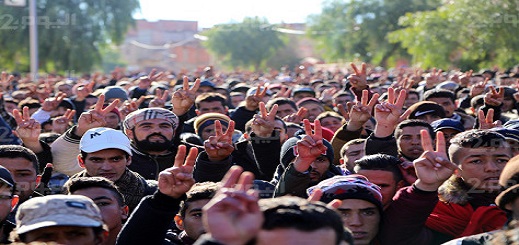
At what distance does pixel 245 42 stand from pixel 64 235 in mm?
48945

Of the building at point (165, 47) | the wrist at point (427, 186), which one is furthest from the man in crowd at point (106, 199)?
the building at point (165, 47)

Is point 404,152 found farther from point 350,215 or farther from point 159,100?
point 159,100

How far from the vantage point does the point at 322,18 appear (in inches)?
1834

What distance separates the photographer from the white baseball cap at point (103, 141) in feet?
18.9

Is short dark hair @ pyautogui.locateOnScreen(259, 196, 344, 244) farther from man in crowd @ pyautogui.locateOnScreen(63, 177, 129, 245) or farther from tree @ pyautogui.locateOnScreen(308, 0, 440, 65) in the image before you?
tree @ pyautogui.locateOnScreen(308, 0, 440, 65)

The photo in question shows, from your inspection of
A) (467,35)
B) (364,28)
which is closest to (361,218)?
(467,35)

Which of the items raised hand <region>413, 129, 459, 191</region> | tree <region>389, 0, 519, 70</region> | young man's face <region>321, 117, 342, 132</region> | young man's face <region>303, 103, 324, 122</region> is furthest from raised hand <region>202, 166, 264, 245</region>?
tree <region>389, 0, 519, 70</region>

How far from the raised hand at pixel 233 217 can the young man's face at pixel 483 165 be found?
2.43 meters

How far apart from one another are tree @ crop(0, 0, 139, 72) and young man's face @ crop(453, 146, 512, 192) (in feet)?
95.3

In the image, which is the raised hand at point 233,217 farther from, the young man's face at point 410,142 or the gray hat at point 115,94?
the gray hat at point 115,94

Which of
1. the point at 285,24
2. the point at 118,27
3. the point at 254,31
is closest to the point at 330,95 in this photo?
the point at 118,27

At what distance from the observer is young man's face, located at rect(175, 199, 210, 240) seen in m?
4.55

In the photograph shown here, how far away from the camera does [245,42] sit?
52.2 m

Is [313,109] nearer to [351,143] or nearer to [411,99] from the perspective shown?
[411,99]
